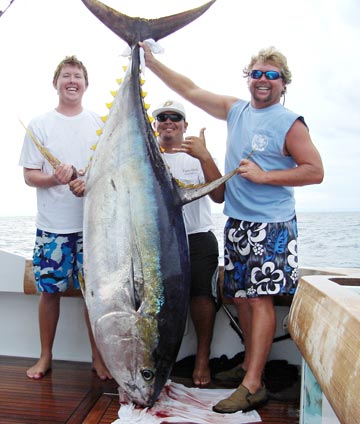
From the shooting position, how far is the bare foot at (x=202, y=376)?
8.29 ft

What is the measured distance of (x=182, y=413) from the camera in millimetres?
2102

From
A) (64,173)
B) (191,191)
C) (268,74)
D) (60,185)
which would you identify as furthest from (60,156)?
(268,74)

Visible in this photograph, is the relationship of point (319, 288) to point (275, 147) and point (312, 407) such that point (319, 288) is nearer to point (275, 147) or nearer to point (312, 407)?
point (312, 407)

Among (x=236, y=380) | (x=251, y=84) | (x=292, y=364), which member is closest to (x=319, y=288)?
(x=251, y=84)

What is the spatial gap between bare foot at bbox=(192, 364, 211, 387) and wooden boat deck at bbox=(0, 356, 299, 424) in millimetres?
44

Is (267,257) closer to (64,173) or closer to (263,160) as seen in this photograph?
(263,160)

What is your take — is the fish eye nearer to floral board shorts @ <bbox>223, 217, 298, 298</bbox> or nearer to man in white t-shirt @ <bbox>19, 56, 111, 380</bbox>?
floral board shorts @ <bbox>223, 217, 298, 298</bbox>

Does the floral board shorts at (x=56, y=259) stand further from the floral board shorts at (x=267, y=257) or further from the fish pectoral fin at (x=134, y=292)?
the floral board shorts at (x=267, y=257)

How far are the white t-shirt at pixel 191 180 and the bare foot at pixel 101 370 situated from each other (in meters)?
0.82

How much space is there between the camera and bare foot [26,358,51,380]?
253 centimetres

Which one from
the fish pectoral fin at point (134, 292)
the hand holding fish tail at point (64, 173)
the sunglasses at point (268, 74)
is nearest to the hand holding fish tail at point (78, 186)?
the hand holding fish tail at point (64, 173)

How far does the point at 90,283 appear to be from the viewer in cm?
198

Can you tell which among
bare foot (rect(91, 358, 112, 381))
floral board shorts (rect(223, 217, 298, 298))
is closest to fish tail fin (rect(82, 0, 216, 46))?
floral board shorts (rect(223, 217, 298, 298))

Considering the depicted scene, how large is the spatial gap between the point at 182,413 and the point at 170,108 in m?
1.56
